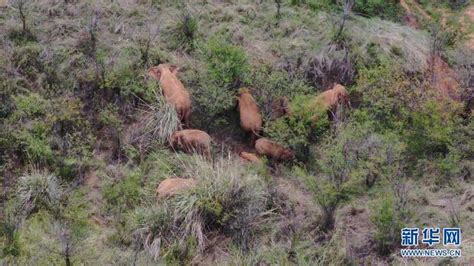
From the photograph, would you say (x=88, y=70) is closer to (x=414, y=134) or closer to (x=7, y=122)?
(x=7, y=122)

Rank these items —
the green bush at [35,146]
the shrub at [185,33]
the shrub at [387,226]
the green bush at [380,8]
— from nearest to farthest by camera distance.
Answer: the shrub at [387,226] < the green bush at [35,146] < the shrub at [185,33] < the green bush at [380,8]

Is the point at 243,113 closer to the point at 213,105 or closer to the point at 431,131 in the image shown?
the point at 213,105

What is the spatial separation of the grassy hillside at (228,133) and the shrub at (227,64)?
25mm

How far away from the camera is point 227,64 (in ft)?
33.2

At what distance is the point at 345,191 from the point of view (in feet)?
28.6

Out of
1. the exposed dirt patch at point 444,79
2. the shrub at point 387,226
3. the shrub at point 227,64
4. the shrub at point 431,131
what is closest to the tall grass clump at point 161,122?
the shrub at point 227,64

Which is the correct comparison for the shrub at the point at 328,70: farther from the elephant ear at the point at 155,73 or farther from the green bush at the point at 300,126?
the elephant ear at the point at 155,73

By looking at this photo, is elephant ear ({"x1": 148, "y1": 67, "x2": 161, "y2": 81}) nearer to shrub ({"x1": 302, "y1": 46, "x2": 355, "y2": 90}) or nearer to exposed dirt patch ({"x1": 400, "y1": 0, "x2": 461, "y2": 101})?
shrub ({"x1": 302, "y1": 46, "x2": 355, "y2": 90})

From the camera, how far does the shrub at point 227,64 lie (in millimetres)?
10125

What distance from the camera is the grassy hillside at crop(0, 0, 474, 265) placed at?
26.2 ft

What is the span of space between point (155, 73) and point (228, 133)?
5.52 ft

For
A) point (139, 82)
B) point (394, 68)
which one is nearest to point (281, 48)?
point (394, 68)

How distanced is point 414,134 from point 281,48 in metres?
3.07

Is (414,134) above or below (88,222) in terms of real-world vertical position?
above
